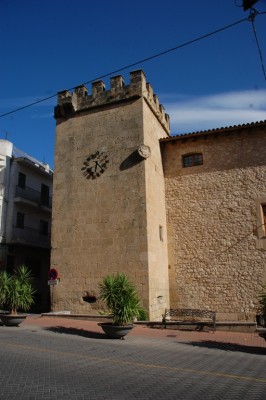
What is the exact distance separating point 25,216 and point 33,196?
1.72 metres

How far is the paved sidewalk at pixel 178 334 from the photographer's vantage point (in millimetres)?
9509

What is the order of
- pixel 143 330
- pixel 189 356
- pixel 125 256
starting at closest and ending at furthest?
1. pixel 189 356
2. pixel 143 330
3. pixel 125 256

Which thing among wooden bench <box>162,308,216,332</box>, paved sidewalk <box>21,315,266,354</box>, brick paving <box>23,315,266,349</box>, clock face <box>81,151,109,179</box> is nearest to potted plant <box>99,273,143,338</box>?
paved sidewalk <box>21,315,266,354</box>

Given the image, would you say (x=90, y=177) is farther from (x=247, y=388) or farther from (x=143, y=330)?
(x=247, y=388)

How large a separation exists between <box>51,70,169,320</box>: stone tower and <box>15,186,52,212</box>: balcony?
292 inches

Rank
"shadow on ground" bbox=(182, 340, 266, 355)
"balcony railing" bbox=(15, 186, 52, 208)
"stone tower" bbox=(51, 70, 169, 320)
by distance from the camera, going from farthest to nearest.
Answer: "balcony railing" bbox=(15, 186, 52, 208)
"stone tower" bbox=(51, 70, 169, 320)
"shadow on ground" bbox=(182, 340, 266, 355)

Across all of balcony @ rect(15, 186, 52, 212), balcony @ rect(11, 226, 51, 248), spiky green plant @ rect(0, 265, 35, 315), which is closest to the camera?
spiky green plant @ rect(0, 265, 35, 315)

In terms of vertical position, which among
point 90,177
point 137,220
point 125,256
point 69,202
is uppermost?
point 90,177

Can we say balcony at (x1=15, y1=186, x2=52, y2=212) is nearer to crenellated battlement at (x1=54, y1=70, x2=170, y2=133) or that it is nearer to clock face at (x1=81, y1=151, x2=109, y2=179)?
crenellated battlement at (x1=54, y1=70, x2=170, y2=133)

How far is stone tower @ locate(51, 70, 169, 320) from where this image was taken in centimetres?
1455

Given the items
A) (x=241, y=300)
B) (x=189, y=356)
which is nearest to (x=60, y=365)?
(x=189, y=356)

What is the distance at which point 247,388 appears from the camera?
540 centimetres

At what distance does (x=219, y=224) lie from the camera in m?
15.9

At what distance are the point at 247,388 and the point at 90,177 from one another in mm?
12206
